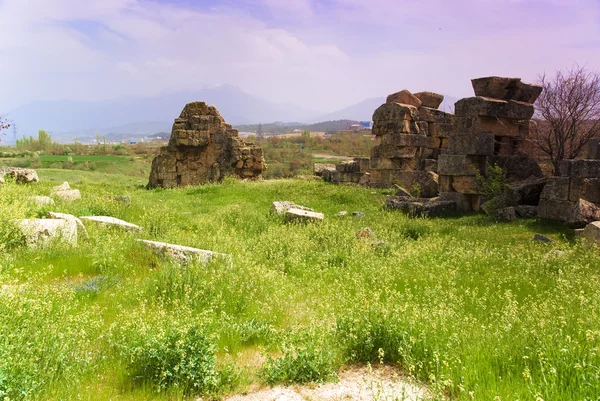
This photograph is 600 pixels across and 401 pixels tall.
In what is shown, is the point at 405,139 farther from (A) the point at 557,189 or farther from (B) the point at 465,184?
(A) the point at 557,189

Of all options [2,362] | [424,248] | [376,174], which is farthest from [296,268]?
[376,174]

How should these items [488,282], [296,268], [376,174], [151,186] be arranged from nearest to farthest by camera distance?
[488,282] → [296,268] → [376,174] → [151,186]

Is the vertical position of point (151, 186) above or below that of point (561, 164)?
below

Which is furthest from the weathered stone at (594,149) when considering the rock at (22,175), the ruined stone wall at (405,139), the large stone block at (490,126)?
the rock at (22,175)

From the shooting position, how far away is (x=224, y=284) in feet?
18.4

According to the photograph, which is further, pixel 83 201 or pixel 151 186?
pixel 151 186

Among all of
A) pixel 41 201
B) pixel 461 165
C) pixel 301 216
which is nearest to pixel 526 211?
pixel 461 165

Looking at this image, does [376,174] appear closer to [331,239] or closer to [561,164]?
[561,164]

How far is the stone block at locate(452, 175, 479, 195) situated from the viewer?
13.8 metres

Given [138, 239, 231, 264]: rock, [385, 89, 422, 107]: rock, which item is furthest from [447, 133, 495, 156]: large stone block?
[138, 239, 231, 264]: rock

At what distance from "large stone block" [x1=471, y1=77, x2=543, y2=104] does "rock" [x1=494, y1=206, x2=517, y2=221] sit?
420 centimetres

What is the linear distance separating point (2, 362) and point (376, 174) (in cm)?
1909

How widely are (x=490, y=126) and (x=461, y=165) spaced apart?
1.48m

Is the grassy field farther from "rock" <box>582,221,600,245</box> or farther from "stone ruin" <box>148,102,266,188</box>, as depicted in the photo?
"stone ruin" <box>148,102,266,188</box>
